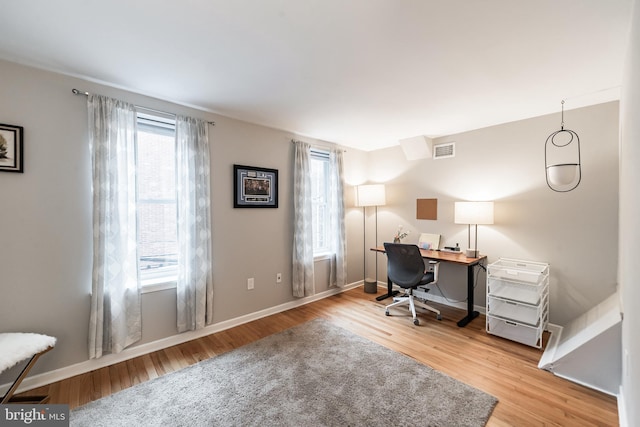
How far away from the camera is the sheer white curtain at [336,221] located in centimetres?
395

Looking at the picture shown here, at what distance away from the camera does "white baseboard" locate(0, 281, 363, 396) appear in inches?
74.3

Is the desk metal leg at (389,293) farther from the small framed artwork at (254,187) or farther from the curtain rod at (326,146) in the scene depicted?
the curtain rod at (326,146)

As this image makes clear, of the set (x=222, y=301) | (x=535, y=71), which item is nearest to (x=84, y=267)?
(x=222, y=301)

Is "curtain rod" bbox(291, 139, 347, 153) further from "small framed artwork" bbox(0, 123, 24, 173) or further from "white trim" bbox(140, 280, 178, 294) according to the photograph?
"small framed artwork" bbox(0, 123, 24, 173)

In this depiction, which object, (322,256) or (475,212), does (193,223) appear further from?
(475,212)

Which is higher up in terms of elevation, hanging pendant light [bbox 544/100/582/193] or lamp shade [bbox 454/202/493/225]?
hanging pendant light [bbox 544/100/582/193]

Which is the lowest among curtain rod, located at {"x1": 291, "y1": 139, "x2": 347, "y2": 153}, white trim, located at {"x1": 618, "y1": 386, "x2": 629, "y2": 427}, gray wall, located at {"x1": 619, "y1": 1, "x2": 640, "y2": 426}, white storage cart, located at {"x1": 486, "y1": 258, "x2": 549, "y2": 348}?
white trim, located at {"x1": 618, "y1": 386, "x2": 629, "y2": 427}

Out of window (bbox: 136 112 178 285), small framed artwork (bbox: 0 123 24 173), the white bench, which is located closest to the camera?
the white bench

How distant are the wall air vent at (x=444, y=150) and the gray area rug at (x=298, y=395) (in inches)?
105

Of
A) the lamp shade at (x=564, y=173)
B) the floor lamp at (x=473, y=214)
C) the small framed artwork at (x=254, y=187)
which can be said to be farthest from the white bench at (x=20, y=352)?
the lamp shade at (x=564, y=173)

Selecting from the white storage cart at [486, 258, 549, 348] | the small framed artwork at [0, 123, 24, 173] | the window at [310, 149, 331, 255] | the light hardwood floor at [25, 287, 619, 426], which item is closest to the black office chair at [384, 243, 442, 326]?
the light hardwood floor at [25, 287, 619, 426]

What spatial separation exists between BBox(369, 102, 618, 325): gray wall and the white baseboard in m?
2.47

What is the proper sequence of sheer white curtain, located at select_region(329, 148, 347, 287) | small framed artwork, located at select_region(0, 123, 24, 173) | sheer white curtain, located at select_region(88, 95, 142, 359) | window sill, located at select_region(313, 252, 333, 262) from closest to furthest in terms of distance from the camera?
small framed artwork, located at select_region(0, 123, 24, 173) → sheer white curtain, located at select_region(88, 95, 142, 359) → window sill, located at select_region(313, 252, 333, 262) → sheer white curtain, located at select_region(329, 148, 347, 287)

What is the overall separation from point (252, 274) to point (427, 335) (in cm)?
208
